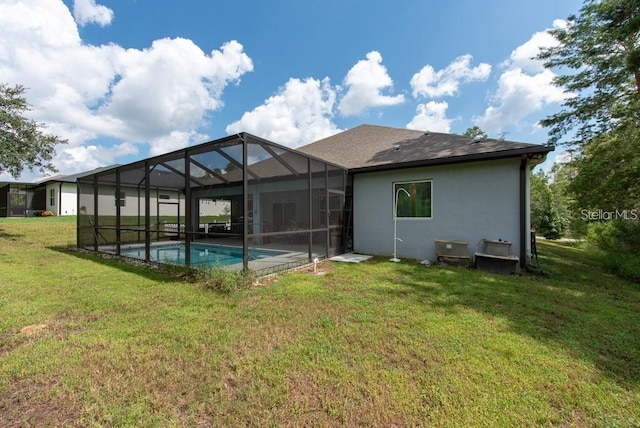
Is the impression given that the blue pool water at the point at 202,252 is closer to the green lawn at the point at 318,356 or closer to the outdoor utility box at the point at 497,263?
the green lawn at the point at 318,356

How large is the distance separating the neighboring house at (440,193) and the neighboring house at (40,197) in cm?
2155

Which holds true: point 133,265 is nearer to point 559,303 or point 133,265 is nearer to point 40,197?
Result: point 559,303

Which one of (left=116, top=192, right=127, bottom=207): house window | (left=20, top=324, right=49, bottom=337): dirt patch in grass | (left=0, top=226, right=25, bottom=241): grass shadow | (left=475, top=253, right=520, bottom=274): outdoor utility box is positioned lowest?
(left=20, top=324, right=49, bottom=337): dirt patch in grass

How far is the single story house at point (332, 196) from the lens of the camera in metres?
6.05

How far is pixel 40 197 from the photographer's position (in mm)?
21953

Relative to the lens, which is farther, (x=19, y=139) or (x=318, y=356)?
(x=19, y=139)

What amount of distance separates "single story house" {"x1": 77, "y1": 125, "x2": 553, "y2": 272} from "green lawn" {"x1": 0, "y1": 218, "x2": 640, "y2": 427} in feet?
6.09

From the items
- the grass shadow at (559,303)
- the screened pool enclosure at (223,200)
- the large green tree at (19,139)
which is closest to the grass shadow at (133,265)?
the screened pool enclosure at (223,200)

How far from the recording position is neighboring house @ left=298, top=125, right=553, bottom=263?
242 inches

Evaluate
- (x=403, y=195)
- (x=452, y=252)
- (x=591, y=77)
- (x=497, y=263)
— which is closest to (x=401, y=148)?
(x=403, y=195)

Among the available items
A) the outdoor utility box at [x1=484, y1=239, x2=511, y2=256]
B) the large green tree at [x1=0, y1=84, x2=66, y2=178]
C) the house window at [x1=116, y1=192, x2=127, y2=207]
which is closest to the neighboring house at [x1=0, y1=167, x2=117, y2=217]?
the large green tree at [x1=0, y1=84, x2=66, y2=178]

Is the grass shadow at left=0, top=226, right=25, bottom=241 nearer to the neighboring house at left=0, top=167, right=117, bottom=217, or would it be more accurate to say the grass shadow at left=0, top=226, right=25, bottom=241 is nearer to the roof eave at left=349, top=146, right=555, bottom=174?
the neighboring house at left=0, top=167, right=117, bottom=217

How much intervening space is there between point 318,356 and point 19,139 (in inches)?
629

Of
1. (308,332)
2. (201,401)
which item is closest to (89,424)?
(201,401)
